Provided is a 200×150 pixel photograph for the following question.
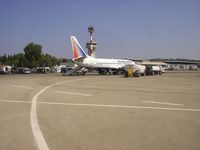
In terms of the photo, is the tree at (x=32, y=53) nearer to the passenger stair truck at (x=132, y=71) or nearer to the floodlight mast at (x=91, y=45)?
the floodlight mast at (x=91, y=45)

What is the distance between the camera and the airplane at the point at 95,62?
197ft

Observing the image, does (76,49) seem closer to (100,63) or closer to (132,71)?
(100,63)

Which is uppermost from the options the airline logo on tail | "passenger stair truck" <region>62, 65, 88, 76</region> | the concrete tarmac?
the airline logo on tail

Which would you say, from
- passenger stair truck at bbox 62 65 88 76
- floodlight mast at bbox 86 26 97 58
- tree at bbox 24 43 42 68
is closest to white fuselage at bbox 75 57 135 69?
passenger stair truck at bbox 62 65 88 76

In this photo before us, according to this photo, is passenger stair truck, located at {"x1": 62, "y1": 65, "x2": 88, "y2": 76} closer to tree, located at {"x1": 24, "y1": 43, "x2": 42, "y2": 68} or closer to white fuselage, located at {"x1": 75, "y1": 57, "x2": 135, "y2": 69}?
white fuselage, located at {"x1": 75, "y1": 57, "x2": 135, "y2": 69}

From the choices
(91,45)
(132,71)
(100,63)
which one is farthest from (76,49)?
(91,45)

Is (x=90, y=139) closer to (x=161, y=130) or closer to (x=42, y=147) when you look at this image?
(x=42, y=147)

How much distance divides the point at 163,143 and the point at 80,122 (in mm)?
3386

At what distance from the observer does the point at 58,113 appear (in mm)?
11242

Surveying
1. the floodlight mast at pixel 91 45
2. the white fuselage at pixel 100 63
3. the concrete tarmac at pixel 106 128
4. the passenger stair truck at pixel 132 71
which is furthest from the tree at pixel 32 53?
the concrete tarmac at pixel 106 128

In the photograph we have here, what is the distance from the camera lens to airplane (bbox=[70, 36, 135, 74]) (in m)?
59.9

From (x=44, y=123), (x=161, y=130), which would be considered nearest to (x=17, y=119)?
(x=44, y=123)

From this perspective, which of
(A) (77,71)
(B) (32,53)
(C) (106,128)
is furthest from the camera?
(B) (32,53)

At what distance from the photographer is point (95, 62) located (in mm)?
60062
